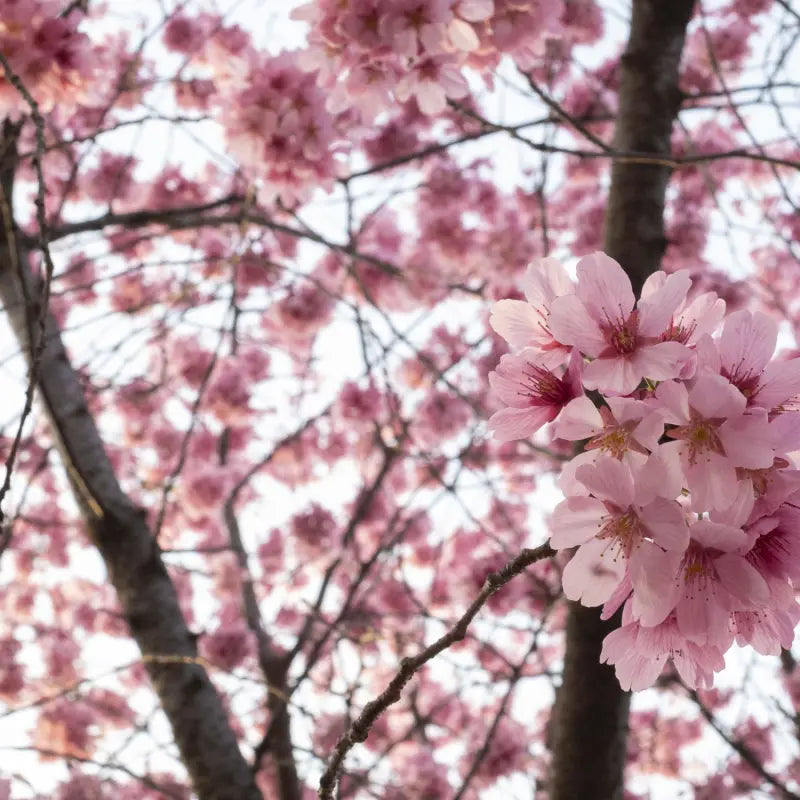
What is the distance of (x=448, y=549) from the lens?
4.73 meters

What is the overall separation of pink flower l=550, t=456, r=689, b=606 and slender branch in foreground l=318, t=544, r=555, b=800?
29 millimetres

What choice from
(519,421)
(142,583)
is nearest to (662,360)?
(519,421)

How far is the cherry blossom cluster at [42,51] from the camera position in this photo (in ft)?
6.15

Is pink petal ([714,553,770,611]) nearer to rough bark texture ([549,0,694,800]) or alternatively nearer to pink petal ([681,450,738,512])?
pink petal ([681,450,738,512])

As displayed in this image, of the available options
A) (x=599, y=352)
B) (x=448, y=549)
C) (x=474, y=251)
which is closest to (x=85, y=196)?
(x=474, y=251)

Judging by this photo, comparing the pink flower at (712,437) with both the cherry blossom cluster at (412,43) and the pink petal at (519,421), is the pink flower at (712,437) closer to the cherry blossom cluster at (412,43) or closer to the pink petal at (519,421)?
the pink petal at (519,421)

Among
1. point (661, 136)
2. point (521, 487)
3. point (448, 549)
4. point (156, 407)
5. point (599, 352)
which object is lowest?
point (599, 352)

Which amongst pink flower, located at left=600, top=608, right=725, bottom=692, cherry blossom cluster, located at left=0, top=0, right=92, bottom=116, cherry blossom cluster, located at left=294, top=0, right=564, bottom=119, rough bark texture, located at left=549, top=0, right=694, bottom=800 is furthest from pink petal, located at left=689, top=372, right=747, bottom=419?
cherry blossom cluster, located at left=0, top=0, right=92, bottom=116

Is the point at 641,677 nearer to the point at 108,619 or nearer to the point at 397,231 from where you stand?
the point at 397,231

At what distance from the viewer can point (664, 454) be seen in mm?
692

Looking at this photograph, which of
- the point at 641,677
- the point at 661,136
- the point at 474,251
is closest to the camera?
the point at 641,677

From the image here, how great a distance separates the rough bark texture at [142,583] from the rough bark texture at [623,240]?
0.70m

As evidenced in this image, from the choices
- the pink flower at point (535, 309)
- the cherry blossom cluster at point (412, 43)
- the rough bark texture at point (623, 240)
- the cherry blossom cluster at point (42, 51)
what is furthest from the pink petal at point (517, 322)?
the cherry blossom cluster at point (42, 51)

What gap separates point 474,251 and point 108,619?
9.50ft
